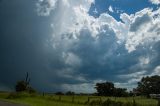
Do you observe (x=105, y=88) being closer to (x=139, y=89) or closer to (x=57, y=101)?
(x=139, y=89)

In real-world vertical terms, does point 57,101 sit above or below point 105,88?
below

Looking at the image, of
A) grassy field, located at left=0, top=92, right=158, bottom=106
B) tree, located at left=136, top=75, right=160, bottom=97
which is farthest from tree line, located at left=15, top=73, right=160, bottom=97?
grassy field, located at left=0, top=92, right=158, bottom=106

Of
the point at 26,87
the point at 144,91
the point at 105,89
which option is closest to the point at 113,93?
the point at 105,89

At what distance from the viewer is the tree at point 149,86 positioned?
15888 centimetres

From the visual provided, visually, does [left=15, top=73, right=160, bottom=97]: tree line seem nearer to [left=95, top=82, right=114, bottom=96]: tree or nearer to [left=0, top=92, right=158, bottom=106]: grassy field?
[left=95, top=82, right=114, bottom=96]: tree

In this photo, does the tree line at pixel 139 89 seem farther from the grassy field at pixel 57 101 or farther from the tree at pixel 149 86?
the grassy field at pixel 57 101

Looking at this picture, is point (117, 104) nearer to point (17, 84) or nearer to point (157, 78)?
point (17, 84)

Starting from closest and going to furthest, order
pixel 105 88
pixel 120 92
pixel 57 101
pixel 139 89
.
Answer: pixel 57 101 → pixel 120 92 → pixel 105 88 → pixel 139 89

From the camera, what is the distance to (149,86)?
6294 inches

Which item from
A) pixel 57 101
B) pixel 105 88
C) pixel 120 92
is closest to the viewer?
pixel 57 101

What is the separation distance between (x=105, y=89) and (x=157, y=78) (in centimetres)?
3103

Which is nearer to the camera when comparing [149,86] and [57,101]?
[57,101]

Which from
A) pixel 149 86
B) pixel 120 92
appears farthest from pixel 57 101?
pixel 149 86

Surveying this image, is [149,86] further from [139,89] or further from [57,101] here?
[57,101]
